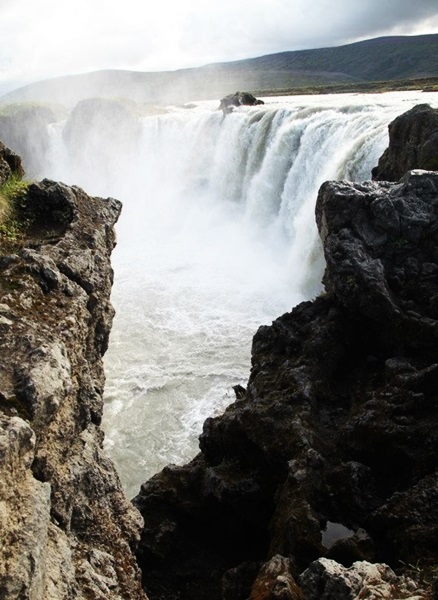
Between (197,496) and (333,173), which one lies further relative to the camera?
(333,173)

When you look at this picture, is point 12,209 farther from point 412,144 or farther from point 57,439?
point 412,144

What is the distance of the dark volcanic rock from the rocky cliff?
4296 mm

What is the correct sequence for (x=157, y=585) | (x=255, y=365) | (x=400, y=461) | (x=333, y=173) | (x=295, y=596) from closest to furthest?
1. (x=295, y=596)
2. (x=400, y=461)
3. (x=157, y=585)
4. (x=255, y=365)
5. (x=333, y=173)

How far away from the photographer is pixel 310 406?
11039 millimetres

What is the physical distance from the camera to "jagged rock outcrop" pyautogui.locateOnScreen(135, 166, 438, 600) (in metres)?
8.98

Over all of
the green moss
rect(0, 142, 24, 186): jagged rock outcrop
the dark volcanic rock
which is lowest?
the green moss

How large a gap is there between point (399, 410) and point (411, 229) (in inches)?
165

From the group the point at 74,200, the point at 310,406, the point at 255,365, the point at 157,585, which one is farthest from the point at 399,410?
the point at 74,200

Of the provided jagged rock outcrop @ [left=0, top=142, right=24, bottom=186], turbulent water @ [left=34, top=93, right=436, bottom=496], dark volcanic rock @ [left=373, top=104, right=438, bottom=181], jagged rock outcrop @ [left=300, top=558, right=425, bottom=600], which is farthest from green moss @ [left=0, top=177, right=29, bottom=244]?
dark volcanic rock @ [left=373, top=104, right=438, bottom=181]

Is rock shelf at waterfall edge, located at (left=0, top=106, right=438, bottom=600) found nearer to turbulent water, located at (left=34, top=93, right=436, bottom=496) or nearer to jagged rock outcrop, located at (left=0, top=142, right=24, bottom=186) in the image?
jagged rock outcrop, located at (left=0, top=142, right=24, bottom=186)

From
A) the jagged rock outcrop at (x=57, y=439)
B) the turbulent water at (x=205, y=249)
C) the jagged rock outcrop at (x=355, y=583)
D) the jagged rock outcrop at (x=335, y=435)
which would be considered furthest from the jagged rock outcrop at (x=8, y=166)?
the jagged rock outcrop at (x=355, y=583)

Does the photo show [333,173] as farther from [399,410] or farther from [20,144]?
[20,144]

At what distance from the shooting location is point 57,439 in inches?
268

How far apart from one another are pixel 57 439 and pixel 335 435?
580 centimetres
